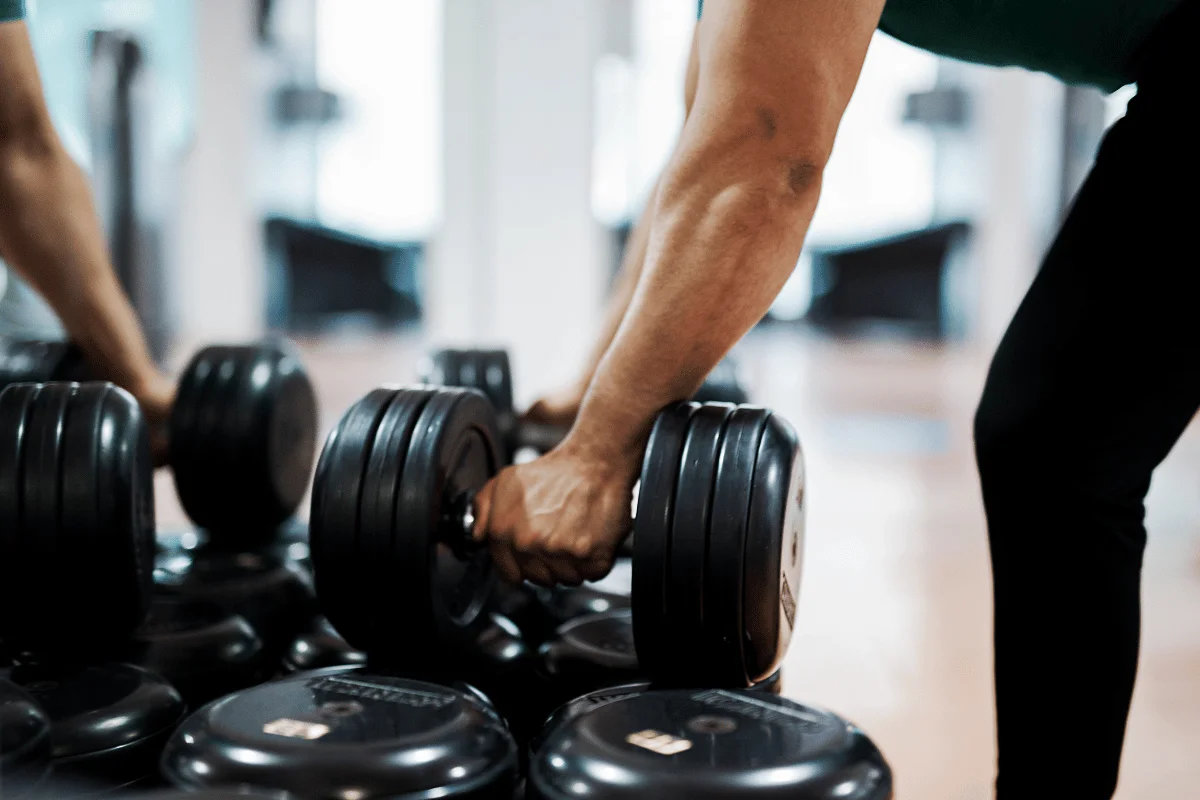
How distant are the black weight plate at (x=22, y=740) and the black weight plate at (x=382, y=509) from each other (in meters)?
0.33

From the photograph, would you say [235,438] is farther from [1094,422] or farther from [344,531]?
[1094,422]

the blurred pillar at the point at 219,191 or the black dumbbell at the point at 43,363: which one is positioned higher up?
the blurred pillar at the point at 219,191

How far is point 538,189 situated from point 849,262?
7.15 meters

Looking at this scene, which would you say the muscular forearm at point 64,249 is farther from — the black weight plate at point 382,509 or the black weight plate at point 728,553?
the black weight plate at point 728,553

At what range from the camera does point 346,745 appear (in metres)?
0.88

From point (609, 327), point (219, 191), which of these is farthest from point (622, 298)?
point (219, 191)

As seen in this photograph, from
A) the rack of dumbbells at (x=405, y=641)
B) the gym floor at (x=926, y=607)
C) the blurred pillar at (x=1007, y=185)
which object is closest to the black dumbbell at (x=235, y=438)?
the rack of dumbbells at (x=405, y=641)

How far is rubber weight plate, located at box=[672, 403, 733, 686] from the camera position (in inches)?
42.8

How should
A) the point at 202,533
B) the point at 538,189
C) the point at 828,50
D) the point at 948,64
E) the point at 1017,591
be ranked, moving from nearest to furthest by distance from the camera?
the point at 828,50 < the point at 1017,591 < the point at 202,533 < the point at 538,189 < the point at 948,64

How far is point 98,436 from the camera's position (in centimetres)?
121

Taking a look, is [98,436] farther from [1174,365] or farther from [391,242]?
[391,242]

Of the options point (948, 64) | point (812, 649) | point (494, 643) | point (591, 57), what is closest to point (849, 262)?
point (948, 64)

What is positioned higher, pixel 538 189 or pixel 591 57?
pixel 591 57

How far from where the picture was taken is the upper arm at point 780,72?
1000 mm
